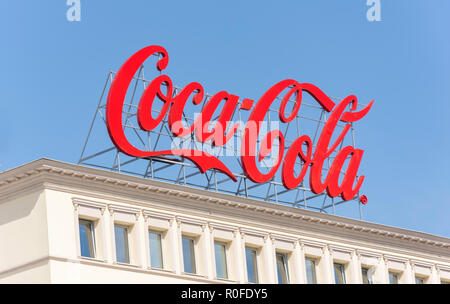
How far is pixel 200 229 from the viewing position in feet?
234

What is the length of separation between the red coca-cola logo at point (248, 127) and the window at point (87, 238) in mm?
4572

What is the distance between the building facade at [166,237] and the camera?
64.4m

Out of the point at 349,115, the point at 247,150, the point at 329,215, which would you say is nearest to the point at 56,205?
the point at 247,150

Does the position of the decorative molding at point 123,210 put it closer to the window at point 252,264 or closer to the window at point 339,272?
the window at point 252,264

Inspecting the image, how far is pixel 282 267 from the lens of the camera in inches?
2972

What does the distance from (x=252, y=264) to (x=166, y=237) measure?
6649mm

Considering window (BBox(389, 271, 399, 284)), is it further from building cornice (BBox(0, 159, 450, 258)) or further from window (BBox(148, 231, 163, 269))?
window (BBox(148, 231, 163, 269))

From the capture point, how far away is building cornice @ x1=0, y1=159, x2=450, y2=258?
64938 millimetres

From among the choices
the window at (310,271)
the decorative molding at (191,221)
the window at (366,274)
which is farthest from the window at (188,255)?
the window at (366,274)

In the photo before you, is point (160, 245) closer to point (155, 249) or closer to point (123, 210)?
point (155, 249)

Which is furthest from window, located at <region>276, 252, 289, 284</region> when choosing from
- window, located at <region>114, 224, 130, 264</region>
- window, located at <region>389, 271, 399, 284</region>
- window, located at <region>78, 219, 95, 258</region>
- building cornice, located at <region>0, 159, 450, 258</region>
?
window, located at <region>78, 219, 95, 258</region>

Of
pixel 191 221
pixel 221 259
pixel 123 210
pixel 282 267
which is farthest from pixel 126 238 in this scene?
pixel 282 267

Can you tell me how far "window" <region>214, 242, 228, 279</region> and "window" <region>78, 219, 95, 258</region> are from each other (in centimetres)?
864
